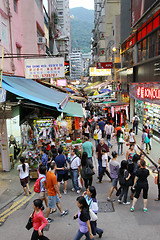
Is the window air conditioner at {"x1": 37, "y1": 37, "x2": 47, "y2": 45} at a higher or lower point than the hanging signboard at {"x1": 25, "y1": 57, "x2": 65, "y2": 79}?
higher

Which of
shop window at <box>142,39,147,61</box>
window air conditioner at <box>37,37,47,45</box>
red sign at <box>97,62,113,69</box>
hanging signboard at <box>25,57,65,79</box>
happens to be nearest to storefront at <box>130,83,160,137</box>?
shop window at <box>142,39,147,61</box>

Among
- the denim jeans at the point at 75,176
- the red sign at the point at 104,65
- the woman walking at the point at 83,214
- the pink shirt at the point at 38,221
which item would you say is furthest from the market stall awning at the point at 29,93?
the red sign at the point at 104,65

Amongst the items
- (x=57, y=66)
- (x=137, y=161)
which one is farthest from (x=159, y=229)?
(x=57, y=66)

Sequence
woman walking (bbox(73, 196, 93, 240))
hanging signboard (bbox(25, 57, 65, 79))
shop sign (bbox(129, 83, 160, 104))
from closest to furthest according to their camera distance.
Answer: woman walking (bbox(73, 196, 93, 240)) < hanging signboard (bbox(25, 57, 65, 79)) < shop sign (bbox(129, 83, 160, 104))

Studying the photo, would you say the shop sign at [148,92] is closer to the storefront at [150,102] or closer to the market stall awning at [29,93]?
the storefront at [150,102]

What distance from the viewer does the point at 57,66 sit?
9.66 metres

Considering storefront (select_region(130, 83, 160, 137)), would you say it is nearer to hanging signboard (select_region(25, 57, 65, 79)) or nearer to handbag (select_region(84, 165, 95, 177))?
hanging signboard (select_region(25, 57, 65, 79))

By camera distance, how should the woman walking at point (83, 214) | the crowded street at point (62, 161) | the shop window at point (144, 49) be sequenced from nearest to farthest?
1. the woman walking at point (83, 214)
2. the crowded street at point (62, 161)
3. the shop window at point (144, 49)

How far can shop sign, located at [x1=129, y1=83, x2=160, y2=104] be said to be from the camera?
1334cm

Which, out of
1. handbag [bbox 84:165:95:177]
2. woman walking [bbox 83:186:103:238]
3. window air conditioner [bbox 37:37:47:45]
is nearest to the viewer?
woman walking [bbox 83:186:103:238]

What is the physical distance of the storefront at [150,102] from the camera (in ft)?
45.1

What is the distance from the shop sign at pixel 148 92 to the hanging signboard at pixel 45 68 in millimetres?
6466

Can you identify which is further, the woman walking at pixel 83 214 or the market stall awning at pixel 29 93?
the market stall awning at pixel 29 93

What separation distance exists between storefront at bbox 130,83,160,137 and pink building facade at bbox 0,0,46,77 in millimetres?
A: 8284
